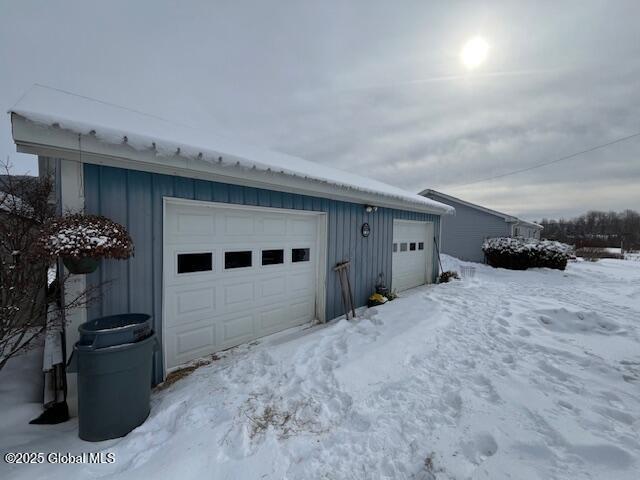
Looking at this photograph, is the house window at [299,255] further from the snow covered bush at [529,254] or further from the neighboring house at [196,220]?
the snow covered bush at [529,254]

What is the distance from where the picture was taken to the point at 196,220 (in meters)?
3.72

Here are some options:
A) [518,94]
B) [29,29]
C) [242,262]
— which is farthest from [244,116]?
[518,94]

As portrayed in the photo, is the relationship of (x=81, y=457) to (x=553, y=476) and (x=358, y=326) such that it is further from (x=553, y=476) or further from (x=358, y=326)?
(x=358, y=326)

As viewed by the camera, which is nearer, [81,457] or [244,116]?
[81,457]

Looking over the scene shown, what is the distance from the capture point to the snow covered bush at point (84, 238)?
221cm

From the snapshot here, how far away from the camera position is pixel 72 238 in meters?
2.25

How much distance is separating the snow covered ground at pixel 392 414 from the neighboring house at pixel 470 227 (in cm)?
1302

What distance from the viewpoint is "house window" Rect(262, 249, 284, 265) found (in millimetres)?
4605

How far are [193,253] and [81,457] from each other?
219 centimetres

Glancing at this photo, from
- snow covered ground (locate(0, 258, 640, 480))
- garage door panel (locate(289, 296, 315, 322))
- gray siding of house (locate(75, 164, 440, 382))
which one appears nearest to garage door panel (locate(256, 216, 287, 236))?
gray siding of house (locate(75, 164, 440, 382))

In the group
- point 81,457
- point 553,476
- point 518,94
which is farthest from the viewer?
point 518,94

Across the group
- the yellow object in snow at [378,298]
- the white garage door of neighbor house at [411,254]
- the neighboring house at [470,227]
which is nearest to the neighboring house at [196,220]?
the yellow object in snow at [378,298]

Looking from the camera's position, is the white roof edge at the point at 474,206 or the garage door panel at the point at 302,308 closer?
the garage door panel at the point at 302,308

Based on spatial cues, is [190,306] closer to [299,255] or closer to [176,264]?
[176,264]
